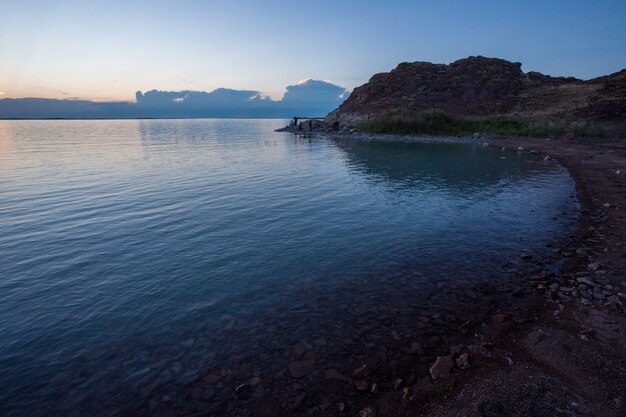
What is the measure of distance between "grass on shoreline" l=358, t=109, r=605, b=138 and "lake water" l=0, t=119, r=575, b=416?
35.5m

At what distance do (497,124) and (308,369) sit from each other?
65606 millimetres

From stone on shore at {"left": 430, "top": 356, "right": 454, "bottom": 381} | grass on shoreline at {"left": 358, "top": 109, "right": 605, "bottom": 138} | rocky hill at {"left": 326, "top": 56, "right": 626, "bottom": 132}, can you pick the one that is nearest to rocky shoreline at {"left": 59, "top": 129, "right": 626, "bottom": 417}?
stone on shore at {"left": 430, "top": 356, "right": 454, "bottom": 381}

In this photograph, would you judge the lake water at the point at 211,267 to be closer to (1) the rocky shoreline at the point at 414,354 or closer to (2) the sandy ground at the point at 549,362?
(1) the rocky shoreline at the point at 414,354

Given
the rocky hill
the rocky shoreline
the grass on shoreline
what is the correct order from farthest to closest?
1. the rocky hill
2. the grass on shoreline
3. the rocky shoreline

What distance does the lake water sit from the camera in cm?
685

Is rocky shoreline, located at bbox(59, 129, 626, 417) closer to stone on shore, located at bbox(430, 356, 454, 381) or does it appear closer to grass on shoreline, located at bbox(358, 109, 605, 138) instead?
stone on shore, located at bbox(430, 356, 454, 381)

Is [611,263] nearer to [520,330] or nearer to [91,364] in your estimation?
[520,330]

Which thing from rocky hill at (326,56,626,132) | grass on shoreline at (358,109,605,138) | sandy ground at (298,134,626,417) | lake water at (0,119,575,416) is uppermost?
rocky hill at (326,56,626,132)

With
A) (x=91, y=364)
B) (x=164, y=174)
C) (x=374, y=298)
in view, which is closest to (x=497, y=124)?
(x=164, y=174)

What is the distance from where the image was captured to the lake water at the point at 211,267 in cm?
685

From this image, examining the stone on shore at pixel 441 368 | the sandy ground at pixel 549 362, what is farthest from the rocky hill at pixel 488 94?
the stone on shore at pixel 441 368

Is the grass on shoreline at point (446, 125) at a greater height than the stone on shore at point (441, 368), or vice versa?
the grass on shoreline at point (446, 125)

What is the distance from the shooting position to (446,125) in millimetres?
62719

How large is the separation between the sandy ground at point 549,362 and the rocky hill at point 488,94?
55954 mm
